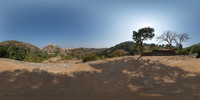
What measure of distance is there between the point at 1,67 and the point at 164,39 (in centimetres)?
3462

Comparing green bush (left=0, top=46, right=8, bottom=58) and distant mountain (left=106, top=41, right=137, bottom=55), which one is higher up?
distant mountain (left=106, top=41, right=137, bottom=55)

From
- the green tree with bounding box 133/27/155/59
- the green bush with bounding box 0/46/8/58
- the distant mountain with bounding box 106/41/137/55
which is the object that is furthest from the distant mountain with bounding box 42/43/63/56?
the green tree with bounding box 133/27/155/59

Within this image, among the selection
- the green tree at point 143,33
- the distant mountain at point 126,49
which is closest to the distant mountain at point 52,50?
the distant mountain at point 126,49

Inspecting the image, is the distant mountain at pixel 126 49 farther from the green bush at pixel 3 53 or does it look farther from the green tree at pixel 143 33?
the green bush at pixel 3 53

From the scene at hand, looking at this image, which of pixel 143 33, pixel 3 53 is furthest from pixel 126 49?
pixel 3 53

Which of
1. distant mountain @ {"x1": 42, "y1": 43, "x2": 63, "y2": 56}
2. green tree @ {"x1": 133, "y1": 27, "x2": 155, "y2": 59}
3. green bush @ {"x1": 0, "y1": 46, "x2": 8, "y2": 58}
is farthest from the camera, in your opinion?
distant mountain @ {"x1": 42, "y1": 43, "x2": 63, "y2": 56}

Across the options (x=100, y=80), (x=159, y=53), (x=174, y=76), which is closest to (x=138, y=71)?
(x=174, y=76)

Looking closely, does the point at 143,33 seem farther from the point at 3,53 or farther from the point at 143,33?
the point at 3,53

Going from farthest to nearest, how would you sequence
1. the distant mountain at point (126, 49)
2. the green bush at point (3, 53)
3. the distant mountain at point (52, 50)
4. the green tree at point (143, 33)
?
1. the distant mountain at point (52, 50)
2. the distant mountain at point (126, 49)
3. the green tree at point (143, 33)
4. the green bush at point (3, 53)

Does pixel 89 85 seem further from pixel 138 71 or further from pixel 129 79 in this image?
pixel 138 71

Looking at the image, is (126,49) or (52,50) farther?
(52,50)

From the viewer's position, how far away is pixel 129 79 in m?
6.73

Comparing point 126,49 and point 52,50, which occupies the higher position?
point 52,50

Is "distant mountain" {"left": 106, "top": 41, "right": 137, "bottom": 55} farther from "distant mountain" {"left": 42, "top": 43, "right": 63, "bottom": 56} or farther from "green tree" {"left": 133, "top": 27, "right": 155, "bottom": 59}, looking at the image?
"distant mountain" {"left": 42, "top": 43, "right": 63, "bottom": 56}
